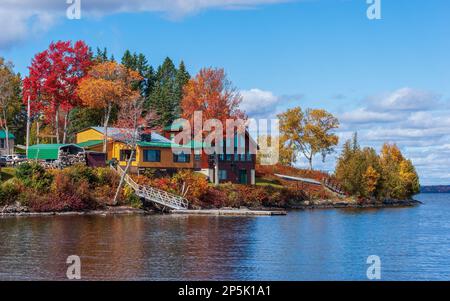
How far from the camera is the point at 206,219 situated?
62312 millimetres

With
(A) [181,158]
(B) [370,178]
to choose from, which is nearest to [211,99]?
(A) [181,158]

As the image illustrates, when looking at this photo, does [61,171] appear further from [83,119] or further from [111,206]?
[83,119]

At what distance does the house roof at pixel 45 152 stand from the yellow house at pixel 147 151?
5.51 m

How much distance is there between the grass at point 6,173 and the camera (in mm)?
67694

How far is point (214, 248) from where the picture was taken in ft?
138

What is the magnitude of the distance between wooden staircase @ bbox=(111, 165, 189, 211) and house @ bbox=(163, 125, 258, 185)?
42.2ft

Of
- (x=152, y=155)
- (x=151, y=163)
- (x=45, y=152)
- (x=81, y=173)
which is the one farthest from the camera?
(x=152, y=155)

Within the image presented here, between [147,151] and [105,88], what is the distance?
11.5 m

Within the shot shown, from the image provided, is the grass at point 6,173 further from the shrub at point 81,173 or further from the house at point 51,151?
the shrub at point 81,173

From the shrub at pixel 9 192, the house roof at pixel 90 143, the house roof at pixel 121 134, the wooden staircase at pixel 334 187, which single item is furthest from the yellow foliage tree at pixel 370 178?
the shrub at pixel 9 192

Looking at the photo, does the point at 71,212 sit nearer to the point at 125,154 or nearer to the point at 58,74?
the point at 125,154
